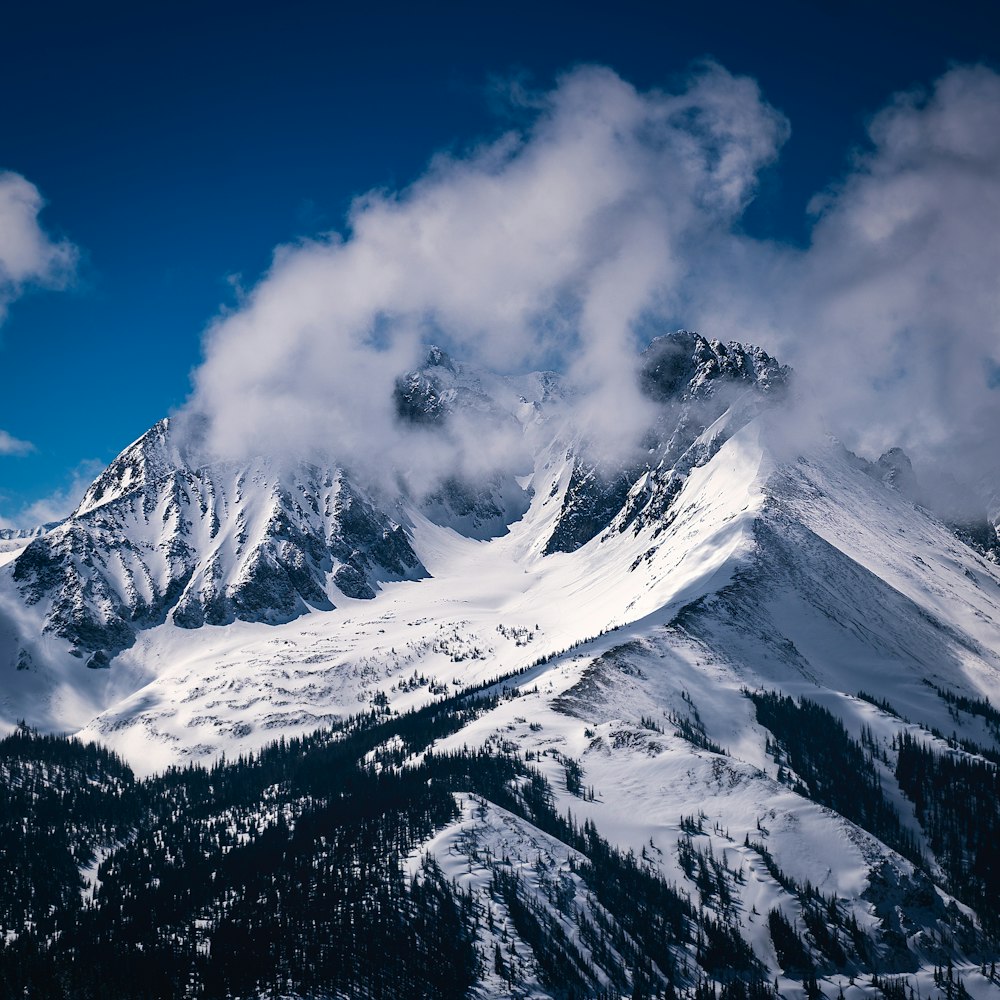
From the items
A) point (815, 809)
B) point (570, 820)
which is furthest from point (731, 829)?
point (570, 820)

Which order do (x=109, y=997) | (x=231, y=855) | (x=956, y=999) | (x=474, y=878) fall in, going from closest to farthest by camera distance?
1. (x=109, y=997)
2. (x=956, y=999)
3. (x=474, y=878)
4. (x=231, y=855)

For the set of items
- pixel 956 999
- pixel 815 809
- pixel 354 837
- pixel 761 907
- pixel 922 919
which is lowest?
pixel 956 999

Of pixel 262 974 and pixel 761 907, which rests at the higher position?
pixel 262 974

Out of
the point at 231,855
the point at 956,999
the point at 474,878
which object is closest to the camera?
the point at 956,999

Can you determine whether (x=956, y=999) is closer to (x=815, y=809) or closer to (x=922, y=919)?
(x=922, y=919)

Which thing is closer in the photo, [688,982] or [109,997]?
[109,997]

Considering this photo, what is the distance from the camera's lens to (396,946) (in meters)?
152

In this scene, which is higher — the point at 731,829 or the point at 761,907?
the point at 731,829

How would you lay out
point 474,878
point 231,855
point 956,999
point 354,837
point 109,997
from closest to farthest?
point 109,997, point 956,999, point 474,878, point 354,837, point 231,855

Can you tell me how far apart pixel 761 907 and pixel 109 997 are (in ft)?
375

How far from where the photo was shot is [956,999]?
512ft

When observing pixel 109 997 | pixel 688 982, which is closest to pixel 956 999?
pixel 688 982

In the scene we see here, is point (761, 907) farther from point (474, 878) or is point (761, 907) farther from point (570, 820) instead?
point (474, 878)

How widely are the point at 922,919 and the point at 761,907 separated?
30.9 metres
